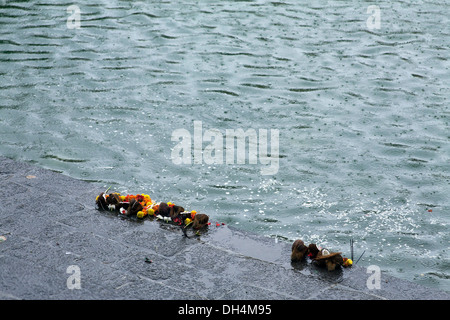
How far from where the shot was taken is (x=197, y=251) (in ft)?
17.3

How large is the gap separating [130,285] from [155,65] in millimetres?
6001

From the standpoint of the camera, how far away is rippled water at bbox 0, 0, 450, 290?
21.2ft

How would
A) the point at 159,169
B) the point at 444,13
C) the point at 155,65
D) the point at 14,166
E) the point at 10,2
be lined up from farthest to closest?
the point at 10,2 < the point at 444,13 < the point at 155,65 < the point at 159,169 < the point at 14,166

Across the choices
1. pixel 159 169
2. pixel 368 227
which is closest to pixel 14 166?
pixel 159 169

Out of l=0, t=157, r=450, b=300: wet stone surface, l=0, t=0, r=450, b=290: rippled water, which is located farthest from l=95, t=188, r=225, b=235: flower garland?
l=0, t=0, r=450, b=290: rippled water

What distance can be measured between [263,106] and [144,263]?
4.30 metres

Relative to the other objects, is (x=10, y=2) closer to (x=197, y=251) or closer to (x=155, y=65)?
(x=155, y=65)

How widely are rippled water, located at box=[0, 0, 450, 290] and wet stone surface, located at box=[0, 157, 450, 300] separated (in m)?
0.78

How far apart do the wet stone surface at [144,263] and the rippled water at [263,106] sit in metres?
0.78

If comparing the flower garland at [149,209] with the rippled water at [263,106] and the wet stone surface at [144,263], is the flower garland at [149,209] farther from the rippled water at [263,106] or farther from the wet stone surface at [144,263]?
the rippled water at [263,106]

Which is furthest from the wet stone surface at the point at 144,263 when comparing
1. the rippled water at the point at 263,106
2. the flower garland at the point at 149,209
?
the rippled water at the point at 263,106

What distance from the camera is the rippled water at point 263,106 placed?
646 centimetres

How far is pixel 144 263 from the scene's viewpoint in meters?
5.04

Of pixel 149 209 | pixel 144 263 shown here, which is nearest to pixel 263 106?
pixel 149 209
